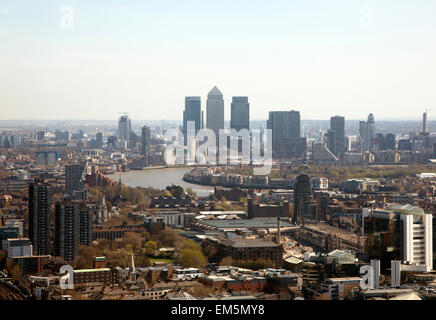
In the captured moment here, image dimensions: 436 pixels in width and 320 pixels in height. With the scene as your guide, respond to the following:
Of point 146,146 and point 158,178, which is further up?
point 146,146

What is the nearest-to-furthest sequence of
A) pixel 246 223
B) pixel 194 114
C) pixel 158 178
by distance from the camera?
pixel 246 223 → pixel 194 114 → pixel 158 178

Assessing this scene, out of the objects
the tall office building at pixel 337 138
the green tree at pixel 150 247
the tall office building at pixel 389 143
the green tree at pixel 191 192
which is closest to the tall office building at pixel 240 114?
the green tree at pixel 191 192

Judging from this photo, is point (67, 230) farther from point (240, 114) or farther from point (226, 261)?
point (240, 114)

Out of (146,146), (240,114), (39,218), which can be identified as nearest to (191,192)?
(240,114)

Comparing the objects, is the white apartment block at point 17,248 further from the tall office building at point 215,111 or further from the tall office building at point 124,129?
the tall office building at point 124,129

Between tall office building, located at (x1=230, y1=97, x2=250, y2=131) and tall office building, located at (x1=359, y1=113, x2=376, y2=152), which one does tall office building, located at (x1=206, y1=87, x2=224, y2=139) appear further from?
tall office building, located at (x1=359, y1=113, x2=376, y2=152)
